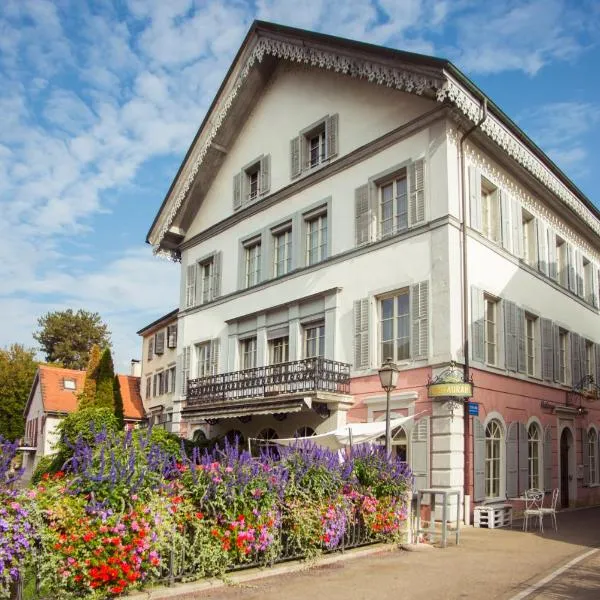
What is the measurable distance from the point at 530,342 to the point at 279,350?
7205mm

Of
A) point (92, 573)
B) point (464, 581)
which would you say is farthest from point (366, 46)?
point (92, 573)

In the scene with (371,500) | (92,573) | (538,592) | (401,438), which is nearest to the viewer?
(92,573)

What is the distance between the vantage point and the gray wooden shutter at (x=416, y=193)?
16.4m

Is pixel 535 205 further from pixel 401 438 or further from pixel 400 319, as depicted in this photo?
pixel 401 438

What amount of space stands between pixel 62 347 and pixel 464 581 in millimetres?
56505

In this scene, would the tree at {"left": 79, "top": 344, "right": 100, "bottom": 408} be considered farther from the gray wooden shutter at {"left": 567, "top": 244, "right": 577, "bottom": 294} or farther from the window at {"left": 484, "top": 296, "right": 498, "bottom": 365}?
the gray wooden shutter at {"left": 567, "top": 244, "right": 577, "bottom": 294}

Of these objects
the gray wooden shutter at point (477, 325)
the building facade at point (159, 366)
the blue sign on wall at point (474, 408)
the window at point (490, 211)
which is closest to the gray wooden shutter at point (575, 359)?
the window at point (490, 211)

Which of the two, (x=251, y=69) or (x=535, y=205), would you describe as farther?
(x=251, y=69)

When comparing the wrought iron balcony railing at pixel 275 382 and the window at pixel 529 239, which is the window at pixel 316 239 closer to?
the wrought iron balcony railing at pixel 275 382

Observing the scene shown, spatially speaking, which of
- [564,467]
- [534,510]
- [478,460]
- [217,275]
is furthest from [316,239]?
[564,467]

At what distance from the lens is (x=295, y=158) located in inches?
827

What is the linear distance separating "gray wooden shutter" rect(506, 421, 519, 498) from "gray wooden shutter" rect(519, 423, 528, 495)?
0.21m

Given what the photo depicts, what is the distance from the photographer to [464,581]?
8703 mm

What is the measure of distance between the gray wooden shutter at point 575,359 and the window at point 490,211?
18.6 ft
